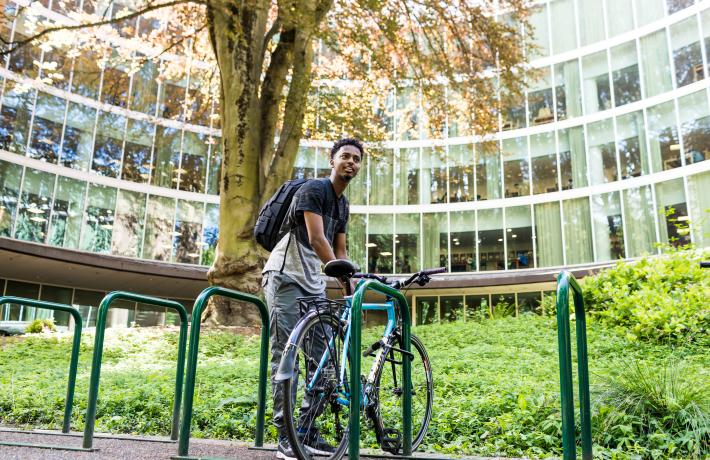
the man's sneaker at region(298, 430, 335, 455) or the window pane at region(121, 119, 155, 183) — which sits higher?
the window pane at region(121, 119, 155, 183)

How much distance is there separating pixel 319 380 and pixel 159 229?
79.6ft

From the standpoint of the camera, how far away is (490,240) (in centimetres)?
2675

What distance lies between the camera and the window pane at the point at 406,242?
2830 cm

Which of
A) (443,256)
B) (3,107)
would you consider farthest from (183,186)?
(443,256)

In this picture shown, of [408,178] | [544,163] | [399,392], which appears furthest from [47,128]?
[399,392]

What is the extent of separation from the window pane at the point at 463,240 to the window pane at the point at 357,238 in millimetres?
4223

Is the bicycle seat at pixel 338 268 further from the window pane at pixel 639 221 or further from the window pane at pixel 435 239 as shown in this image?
the window pane at pixel 435 239

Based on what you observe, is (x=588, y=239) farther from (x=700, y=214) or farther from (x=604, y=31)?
(x=604, y=31)

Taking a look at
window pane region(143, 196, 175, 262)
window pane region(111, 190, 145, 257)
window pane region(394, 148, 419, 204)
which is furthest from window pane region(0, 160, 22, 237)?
window pane region(394, 148, 419, 204)

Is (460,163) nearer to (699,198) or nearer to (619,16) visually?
(619,16)

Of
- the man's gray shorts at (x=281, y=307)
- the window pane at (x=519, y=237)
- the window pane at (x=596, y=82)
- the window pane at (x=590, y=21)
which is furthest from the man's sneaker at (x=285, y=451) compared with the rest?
the window pane at (x=590, y=21)

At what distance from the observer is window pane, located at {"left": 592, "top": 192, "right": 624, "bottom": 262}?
2347 centimetres

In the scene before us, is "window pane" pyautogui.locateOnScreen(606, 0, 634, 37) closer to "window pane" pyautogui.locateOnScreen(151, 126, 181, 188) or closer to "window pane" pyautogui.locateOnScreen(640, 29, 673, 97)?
"window pane" pyautogui.locateOnScreen(640, 29, 673, 97)

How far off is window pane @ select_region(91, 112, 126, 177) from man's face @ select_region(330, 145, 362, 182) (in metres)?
23.5
